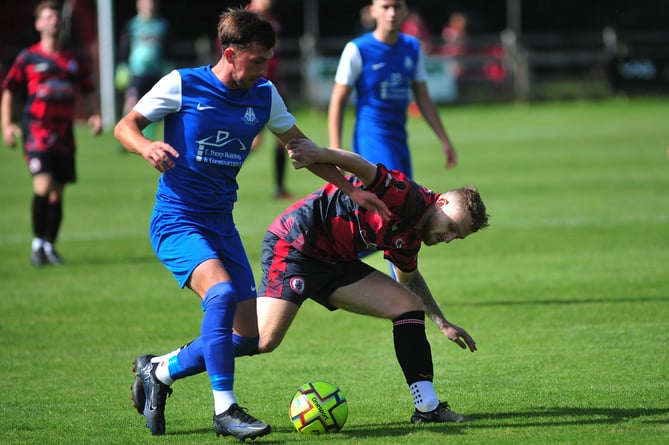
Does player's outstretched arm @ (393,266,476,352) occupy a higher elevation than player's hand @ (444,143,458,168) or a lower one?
lower

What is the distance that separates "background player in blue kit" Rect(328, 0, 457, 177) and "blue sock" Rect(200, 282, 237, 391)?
3.88m

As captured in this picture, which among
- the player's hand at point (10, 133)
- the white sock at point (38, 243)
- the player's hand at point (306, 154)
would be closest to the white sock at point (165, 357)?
the player's hand at point (306, 154)

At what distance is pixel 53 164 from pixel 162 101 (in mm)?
6372

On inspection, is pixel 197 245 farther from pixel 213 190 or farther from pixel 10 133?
pixel 10 133

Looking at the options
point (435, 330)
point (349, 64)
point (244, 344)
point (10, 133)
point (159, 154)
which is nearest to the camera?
point (159, 154)

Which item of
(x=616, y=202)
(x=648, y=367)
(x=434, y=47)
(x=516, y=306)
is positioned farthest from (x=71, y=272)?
(x=434, y=47)

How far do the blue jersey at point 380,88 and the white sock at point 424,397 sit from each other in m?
3.66

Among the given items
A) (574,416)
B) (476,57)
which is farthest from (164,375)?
(476,57)

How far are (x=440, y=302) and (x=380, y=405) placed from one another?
3068mm

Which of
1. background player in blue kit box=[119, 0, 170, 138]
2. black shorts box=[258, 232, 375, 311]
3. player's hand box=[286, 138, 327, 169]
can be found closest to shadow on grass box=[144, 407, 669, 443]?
black shorts box=[258, 232, 375, 311]

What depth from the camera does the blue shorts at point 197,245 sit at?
533cm

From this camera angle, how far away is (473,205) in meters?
5.33

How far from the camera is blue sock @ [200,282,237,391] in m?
5.13

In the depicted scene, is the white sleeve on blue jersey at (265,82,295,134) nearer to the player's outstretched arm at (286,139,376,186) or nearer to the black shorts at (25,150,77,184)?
the player's outstretched arm at (286,139,376,186)
